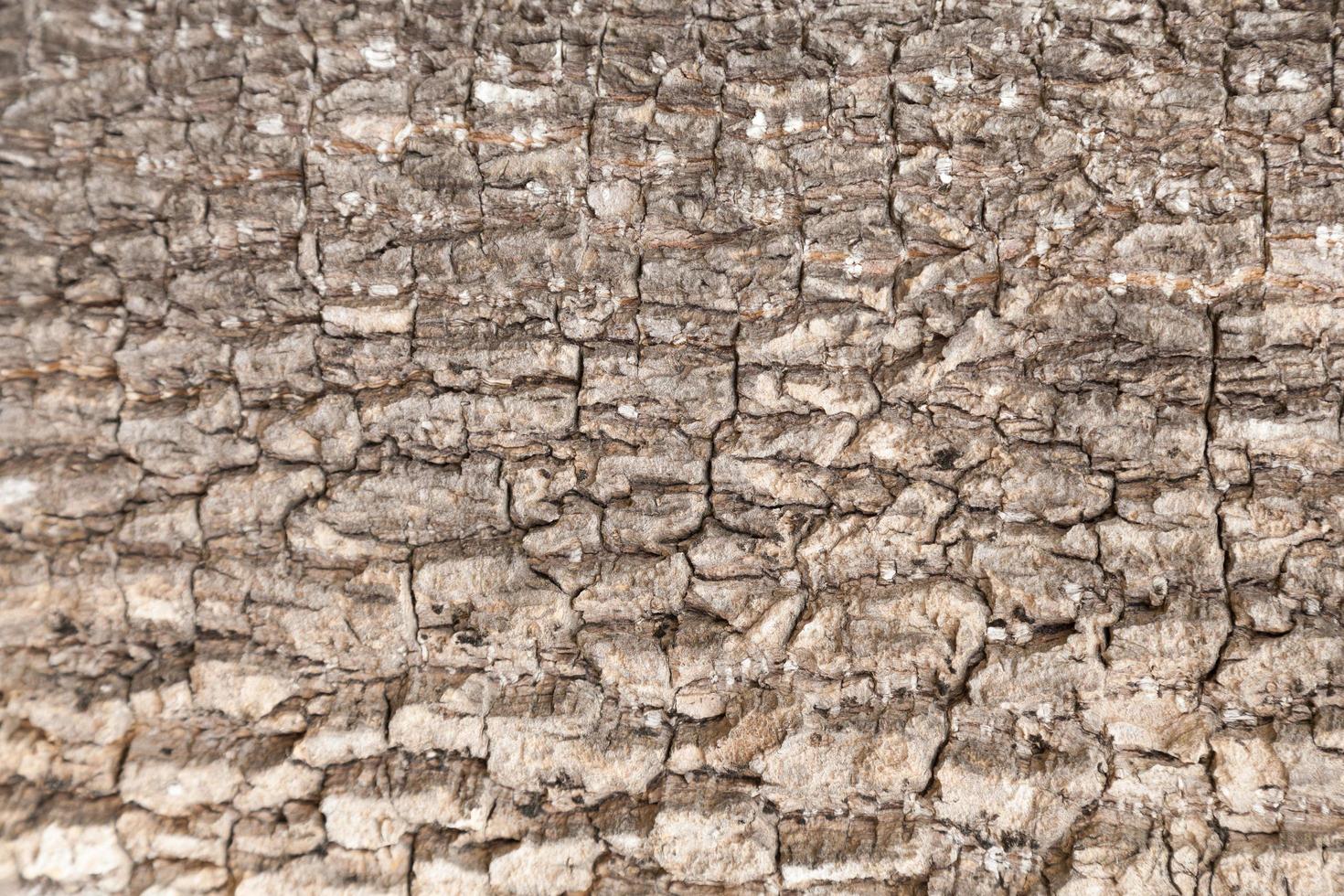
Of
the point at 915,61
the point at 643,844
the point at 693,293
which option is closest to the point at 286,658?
the point at 643,844

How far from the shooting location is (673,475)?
→ 170 centimetres

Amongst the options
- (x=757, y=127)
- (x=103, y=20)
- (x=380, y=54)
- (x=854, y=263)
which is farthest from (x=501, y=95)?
(x=103, y=20)

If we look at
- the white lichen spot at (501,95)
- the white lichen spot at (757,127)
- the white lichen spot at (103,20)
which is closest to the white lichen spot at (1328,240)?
the white lichen spot at (757,127)

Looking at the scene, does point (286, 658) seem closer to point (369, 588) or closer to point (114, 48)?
point (369, 588)

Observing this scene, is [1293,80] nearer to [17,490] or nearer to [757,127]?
[757,127]

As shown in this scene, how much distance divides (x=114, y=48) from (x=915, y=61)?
1816 mm

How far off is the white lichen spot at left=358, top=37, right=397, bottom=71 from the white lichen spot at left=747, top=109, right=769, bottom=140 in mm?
814

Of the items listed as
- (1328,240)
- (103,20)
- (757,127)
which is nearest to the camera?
(1328,240)

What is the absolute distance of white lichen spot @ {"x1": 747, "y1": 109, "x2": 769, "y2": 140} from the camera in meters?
1.75

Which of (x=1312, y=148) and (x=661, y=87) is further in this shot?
(x=661, y=87)

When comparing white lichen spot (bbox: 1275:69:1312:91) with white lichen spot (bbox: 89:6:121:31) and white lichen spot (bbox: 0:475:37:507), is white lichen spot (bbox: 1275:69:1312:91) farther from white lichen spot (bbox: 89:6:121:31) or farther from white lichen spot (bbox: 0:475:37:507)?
white lichen spot (bbox: 0:475:37:507)

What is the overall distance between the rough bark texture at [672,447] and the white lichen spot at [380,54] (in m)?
0.02

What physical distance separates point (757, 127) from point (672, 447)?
28.2 inches

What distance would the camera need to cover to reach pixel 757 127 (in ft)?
5.74
